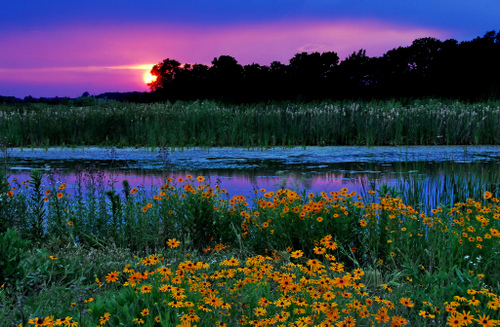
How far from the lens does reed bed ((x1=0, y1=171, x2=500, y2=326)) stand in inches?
128

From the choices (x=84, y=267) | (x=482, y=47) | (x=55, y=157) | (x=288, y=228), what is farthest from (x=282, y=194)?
(x=482, y=47)

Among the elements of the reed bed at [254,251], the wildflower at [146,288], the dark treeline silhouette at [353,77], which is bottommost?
the reed bed at [254,251]

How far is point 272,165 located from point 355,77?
3748 cm

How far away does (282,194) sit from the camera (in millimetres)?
5500

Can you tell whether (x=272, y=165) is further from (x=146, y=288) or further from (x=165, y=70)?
(x=165, y=70)

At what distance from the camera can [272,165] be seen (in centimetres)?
999

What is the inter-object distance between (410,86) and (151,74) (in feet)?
95.1

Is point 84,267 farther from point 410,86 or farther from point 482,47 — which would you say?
point 482,47

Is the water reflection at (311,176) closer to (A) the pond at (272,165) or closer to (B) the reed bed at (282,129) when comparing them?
(A) the pond at (272,165)

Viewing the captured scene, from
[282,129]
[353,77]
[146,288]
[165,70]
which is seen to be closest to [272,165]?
[282,129]

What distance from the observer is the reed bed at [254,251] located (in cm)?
325

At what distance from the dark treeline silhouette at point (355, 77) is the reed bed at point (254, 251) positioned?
3699 cm

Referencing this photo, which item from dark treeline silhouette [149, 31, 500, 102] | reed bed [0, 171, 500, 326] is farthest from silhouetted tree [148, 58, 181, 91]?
reed bed [0, 171, 500, 326]

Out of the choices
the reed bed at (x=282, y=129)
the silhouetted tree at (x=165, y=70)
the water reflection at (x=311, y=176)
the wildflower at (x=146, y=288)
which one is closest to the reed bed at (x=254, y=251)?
the wildflower at (x=146, y=288)
